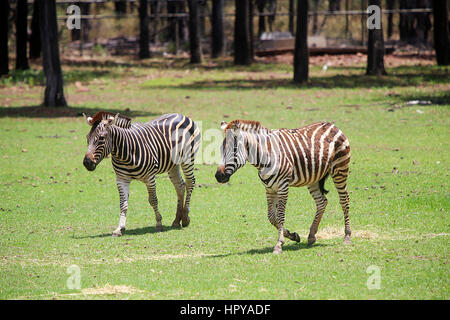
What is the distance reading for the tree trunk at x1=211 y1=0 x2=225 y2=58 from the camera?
4259 centimetres

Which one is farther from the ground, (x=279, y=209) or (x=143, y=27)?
(x=143, y=27)

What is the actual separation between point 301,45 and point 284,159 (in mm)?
21918

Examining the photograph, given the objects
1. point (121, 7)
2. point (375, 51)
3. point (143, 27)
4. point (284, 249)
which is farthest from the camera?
point (121, 7)

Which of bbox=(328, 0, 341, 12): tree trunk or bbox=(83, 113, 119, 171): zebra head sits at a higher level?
bbox=(328, 0, 341, 12): tree trunk

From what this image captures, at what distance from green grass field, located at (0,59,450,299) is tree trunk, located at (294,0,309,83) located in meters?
3.43

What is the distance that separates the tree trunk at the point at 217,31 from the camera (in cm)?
4259

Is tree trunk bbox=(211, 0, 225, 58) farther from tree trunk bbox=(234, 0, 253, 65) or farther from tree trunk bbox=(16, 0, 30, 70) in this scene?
tree trunk bbox=(16, 0, 30, 70)

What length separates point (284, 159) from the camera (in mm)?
9391

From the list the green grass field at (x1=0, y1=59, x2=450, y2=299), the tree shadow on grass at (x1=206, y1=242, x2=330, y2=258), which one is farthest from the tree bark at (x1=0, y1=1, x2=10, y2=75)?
the tree shadow on grass at (x1=206, y1=242, x2=330, y2=258)

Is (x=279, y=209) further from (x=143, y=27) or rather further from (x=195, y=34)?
(x=143, y=27)

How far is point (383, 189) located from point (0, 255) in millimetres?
7859
